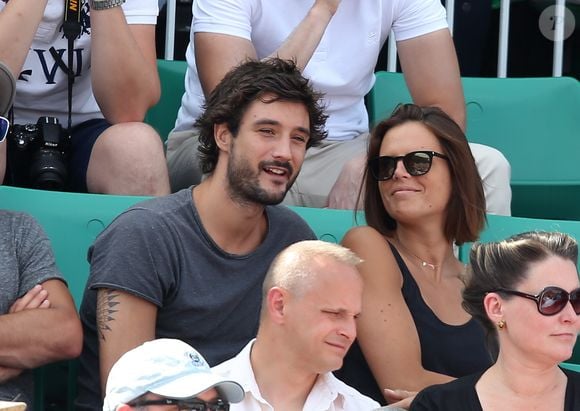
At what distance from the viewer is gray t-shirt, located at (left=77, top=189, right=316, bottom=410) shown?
3320mm

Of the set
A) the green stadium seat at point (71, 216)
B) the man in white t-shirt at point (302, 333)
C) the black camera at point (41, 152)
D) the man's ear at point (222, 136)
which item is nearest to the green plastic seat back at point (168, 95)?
the black camera at point (41, 152)

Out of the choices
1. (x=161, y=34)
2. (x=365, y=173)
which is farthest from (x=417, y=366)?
(x=161, y=34)

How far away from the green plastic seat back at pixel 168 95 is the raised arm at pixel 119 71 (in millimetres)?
947

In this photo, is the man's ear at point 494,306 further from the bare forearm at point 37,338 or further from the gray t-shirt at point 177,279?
the bare forearm at point 37,338

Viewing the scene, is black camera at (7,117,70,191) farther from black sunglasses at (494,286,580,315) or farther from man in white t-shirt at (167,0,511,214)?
black sunglasses at (494,286,580,315)

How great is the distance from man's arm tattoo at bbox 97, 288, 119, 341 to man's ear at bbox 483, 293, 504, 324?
0.90 meters

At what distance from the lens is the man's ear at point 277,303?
10.1 feet

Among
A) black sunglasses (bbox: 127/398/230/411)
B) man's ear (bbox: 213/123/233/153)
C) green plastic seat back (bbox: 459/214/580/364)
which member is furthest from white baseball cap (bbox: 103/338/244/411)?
green plastic seat back (bbox: 459/214/580/364)

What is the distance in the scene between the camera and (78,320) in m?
3.32

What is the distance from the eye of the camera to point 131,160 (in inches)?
155

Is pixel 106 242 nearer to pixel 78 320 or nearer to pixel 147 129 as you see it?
pixel 78 320

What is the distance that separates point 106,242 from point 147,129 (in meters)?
0.70

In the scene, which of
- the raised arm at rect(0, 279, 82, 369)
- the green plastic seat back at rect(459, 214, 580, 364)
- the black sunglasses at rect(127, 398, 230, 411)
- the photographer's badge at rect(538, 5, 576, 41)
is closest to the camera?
the black sunglasses at rect(127, 398, 230, 411)

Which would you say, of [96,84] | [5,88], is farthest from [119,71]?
[5,88]
